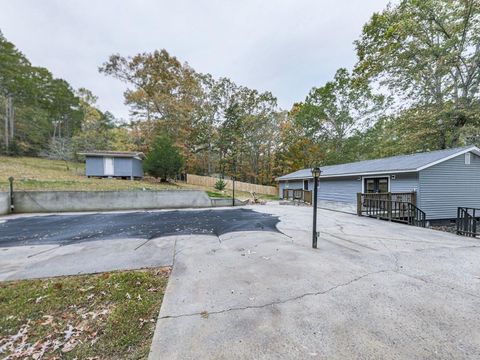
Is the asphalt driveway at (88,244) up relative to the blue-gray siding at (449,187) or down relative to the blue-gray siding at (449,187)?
down

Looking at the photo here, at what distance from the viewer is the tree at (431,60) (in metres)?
11.7

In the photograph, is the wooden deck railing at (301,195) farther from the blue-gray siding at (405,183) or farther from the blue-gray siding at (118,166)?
the blue-gray siding at (118,166)

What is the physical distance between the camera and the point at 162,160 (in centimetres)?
1673

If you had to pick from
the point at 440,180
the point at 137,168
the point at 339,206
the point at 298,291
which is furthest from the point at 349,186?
the point at 137,168

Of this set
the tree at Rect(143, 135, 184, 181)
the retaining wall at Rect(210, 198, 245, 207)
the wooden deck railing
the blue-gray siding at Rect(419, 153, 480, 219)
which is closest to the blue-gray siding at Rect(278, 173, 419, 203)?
the blue-gray siding at Rect(419, 153, 480, 219)

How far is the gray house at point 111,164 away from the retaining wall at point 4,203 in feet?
28.8

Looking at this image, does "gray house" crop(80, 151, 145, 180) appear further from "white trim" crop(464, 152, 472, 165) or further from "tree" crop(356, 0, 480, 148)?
"white trim" crop(464, 152, 472, 165)

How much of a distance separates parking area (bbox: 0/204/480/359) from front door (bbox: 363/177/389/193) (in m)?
5.44

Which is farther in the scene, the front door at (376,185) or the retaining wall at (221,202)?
the retaining wall at (221,202)

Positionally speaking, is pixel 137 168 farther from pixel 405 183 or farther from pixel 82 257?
pixel 405 183

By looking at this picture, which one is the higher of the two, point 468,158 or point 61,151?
point 61,151

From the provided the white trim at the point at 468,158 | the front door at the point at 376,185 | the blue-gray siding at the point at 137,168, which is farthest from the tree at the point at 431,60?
the blue-gray siding at the point at 137,168

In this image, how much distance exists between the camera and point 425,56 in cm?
1250

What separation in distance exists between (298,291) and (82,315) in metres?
2.48
